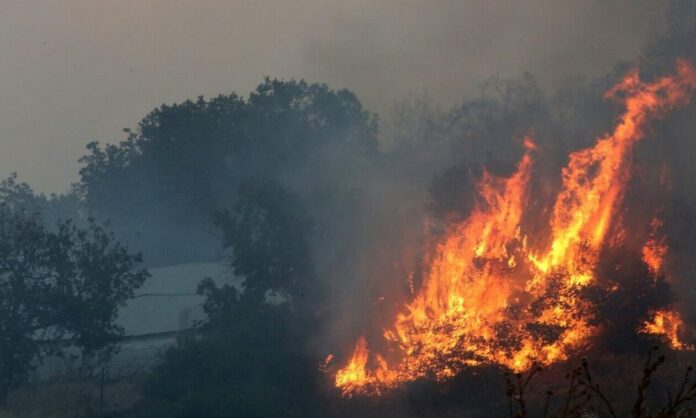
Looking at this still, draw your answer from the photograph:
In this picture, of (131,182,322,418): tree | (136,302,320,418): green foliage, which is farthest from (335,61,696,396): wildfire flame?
(131,182,322,418): tree

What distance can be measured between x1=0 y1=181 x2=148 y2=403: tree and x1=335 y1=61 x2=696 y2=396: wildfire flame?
13.3 meters

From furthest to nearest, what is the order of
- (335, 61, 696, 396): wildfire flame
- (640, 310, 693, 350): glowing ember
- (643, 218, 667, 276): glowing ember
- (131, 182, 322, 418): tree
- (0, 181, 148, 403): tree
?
(0, 181, 148, 403): tree, (643, 218, 667, 276): glowing ember, (131, 182, 322, 418): tree, (640, 310, 693, 350): glowing ember, (335, 61, 696, 396): wildfire flame

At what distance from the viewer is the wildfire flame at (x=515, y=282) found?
77.0 ft

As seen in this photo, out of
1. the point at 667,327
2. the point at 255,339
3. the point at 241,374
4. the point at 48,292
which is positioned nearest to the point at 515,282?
the point at 667,327

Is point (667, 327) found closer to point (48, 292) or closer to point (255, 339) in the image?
point (255, 339)

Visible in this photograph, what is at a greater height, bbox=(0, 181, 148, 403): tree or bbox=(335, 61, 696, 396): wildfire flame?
bbox=(0, 181, 148, 403): tree

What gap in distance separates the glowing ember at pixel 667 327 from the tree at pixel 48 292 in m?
21.1

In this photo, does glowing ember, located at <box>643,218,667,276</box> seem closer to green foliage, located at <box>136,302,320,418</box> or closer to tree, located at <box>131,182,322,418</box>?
tree, located at <box>131,182,322,418</box>

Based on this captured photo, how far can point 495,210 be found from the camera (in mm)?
27406

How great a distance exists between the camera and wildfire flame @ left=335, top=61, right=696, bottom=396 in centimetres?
2348

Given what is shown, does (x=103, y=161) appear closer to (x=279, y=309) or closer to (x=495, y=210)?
(x=279, y=309)

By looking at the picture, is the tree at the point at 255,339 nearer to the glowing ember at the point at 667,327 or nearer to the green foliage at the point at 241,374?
→ the green foliage at the point at 241,374

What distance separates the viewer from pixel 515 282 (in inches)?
993

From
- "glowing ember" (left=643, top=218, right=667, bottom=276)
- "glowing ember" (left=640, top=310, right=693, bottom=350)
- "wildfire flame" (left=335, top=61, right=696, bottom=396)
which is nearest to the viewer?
"wildfire flame" (left=335, top=61, right=696, bottom=396)
